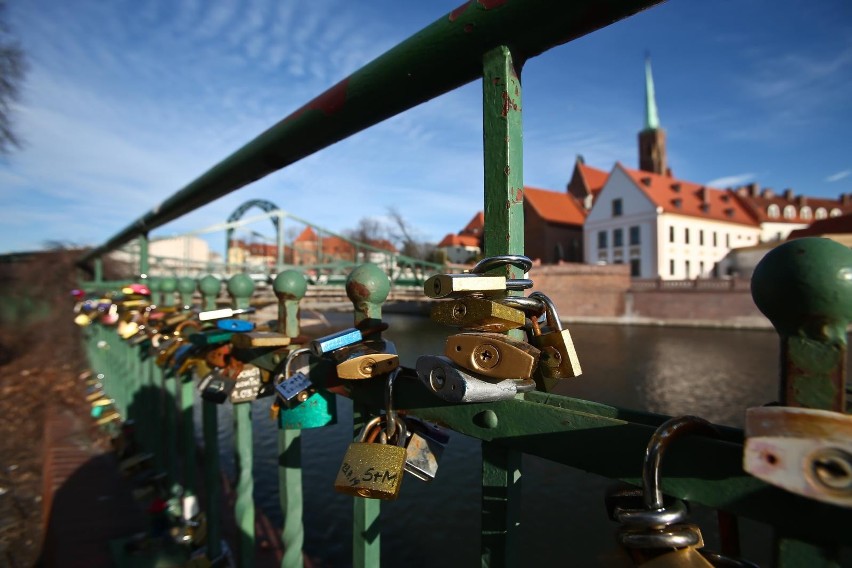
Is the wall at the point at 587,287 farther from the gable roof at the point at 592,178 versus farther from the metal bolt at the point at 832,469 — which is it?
the metal bolt at the point at 832,469

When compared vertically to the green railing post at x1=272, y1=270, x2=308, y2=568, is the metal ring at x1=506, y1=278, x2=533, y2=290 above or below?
above

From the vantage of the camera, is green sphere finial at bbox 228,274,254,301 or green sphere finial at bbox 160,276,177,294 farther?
green sphere finial at bbox 160,276,177,294

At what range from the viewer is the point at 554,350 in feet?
2.05

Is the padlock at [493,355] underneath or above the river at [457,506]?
above

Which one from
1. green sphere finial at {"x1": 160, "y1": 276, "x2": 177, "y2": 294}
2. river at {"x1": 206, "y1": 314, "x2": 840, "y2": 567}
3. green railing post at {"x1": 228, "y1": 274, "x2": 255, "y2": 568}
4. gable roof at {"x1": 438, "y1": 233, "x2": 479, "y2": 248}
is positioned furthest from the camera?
gable roof at {"x1": 438, "y1": 233, "x2": 479, "y2": 248}

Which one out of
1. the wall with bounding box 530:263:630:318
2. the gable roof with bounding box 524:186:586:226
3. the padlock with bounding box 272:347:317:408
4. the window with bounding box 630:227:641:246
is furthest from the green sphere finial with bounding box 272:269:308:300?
the gable roof with bounding box 524:186:586:226

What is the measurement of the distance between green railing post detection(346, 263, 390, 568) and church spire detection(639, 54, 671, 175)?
5402cm

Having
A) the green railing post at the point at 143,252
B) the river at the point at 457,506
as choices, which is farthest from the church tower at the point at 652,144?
the green railing post at the point at 143,252

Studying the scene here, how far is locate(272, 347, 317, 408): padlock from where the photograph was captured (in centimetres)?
92

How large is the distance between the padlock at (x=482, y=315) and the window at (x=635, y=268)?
34334 millimetres

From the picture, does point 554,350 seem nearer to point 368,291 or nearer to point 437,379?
point 437,379

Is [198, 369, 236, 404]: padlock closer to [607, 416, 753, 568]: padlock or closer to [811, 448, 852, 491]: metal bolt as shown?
[607, 416, 753, 568]: padlock

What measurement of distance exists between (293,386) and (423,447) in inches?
13.3

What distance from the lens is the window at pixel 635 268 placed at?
31922 millimetres
